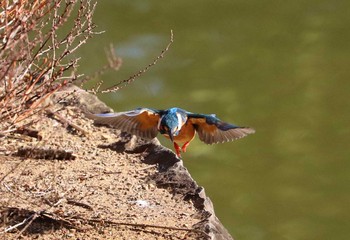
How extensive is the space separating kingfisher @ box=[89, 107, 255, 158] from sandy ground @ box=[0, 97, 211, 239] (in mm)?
78

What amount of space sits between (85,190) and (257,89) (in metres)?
2.59

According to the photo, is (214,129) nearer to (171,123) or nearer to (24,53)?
(171,123)

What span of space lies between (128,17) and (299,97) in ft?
3.52

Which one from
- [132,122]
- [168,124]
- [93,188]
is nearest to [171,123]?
[168,124]

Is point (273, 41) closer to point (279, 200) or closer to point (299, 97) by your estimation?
point (299, 97)

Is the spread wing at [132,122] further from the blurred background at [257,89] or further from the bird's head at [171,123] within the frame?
the blurred background at [257,89]

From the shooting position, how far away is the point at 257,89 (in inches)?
238

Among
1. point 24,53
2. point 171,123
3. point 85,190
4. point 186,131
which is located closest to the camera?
point 24,53

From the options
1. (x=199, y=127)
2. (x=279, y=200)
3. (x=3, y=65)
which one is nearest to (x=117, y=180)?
(x=199, y=127)

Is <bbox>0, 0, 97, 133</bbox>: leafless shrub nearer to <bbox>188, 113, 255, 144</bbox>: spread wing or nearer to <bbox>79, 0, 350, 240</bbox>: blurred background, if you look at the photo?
<bbox>188, 113, 255, 144</bbox>: spread wing

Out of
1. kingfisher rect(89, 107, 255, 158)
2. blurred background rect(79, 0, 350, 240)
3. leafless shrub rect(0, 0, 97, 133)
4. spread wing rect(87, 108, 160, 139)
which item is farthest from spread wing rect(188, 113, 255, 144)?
blurred background rect(79, 0, 350, 240)

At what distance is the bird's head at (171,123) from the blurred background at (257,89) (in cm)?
159

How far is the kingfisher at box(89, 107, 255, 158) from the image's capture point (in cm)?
386

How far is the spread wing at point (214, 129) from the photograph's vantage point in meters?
3.86
